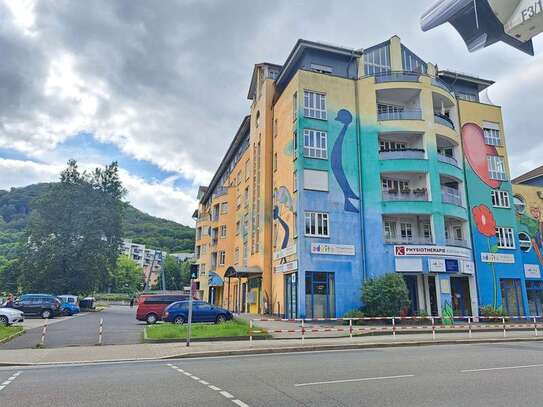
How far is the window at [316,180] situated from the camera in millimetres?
29250

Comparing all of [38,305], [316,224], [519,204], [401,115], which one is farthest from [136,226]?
[519,204]

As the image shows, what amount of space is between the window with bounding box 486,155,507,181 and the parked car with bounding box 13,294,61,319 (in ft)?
122

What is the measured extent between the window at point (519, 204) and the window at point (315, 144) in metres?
18.8

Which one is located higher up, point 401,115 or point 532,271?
point 401,115

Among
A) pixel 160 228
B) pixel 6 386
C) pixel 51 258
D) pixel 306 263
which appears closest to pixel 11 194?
pixel 160 228

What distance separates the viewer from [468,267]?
30375 mm

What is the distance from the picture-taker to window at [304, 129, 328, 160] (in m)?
30.0

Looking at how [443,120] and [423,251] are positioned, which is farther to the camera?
[443,120]

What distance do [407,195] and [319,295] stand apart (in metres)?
10.2

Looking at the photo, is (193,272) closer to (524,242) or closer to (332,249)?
(332,249)

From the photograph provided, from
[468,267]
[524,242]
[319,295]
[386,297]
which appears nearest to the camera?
[386,297]

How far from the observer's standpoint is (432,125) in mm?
31641

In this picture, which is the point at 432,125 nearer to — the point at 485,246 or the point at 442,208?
the point at 442,208

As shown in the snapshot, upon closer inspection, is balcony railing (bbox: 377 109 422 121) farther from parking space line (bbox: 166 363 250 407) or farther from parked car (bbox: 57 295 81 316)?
parked car (bbox: 57 295 81 316)
